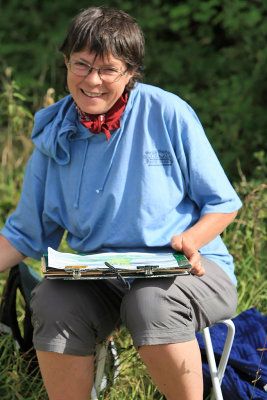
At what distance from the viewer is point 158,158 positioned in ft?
7.65

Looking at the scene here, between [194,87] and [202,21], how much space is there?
542mm

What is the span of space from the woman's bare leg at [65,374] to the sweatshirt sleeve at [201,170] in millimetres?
655

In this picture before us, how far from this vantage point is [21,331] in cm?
312

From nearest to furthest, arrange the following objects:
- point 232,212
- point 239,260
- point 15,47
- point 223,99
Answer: point 232,212 → point 239,260 → point 223,99 → point 15,47

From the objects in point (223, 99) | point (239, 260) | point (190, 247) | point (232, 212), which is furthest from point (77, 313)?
point (223, 99)

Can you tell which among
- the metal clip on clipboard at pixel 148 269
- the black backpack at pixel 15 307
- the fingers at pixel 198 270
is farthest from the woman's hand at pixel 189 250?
the black backpack at pixel 15 307

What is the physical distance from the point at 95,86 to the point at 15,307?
1.05 metres

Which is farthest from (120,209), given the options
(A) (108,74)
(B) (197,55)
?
(B) (197,55)

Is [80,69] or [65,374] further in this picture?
[80,69]

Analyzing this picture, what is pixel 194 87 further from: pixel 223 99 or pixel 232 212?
pixel 232 212

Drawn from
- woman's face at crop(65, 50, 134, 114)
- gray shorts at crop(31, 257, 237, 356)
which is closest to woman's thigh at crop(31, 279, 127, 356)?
gray shorts at crop(31, 257, 237, 356)

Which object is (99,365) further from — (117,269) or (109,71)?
(109,71)

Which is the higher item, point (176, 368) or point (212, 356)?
point (176, 368)

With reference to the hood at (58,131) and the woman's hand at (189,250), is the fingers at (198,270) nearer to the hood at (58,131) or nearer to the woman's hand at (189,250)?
the woman's hand at (189,250)
